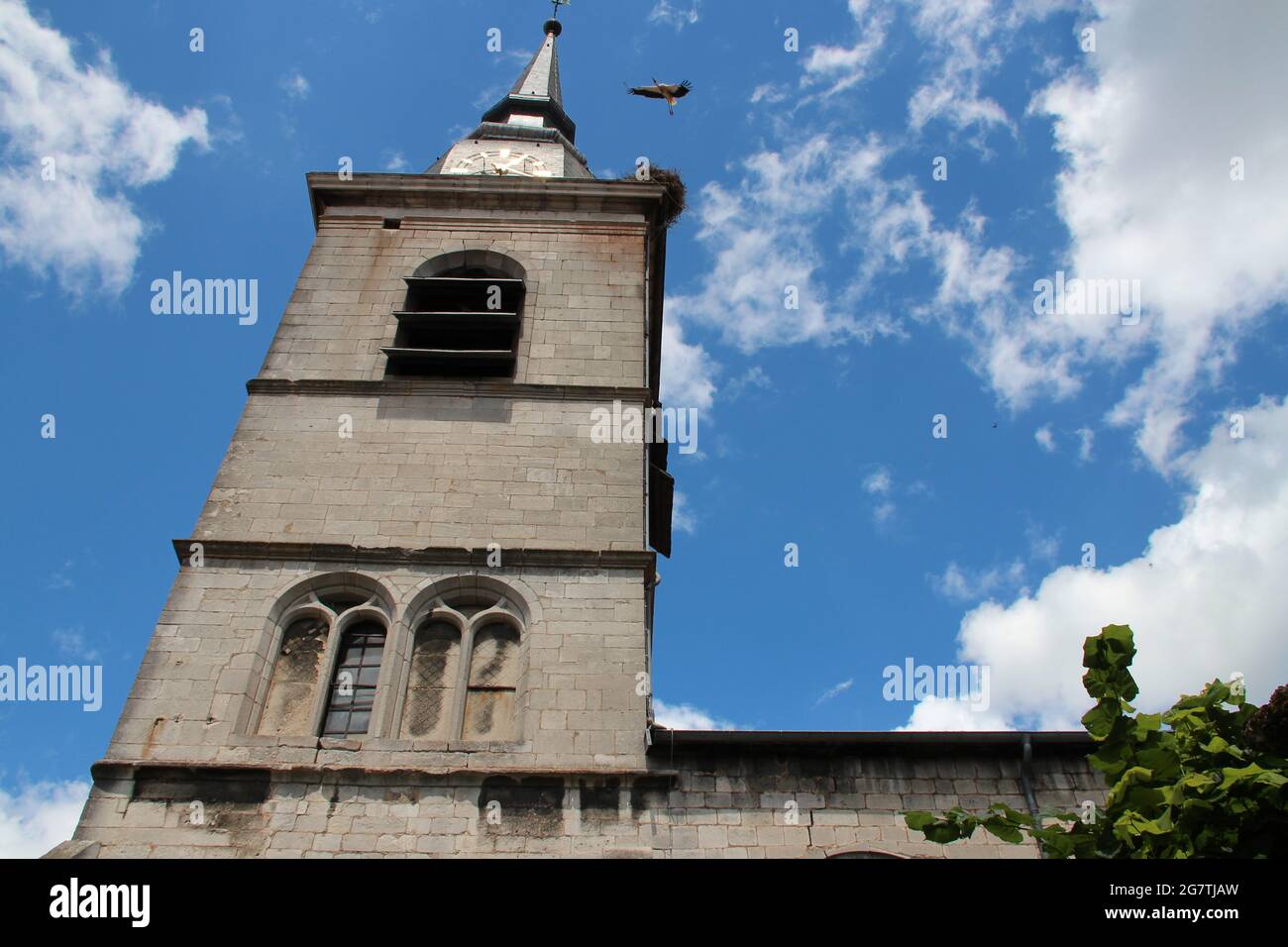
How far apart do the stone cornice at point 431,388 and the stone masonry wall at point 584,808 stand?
4880mm

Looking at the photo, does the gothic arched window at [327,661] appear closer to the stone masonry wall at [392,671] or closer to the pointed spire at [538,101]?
the stone masonry wall at [392,671]

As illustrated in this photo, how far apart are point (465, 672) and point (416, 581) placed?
1.11 metres

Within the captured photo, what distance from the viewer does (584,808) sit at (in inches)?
342

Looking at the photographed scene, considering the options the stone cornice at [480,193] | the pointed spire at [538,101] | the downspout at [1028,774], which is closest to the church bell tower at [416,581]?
the stone cornice at [480,193]

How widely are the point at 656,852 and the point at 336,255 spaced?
9813mm

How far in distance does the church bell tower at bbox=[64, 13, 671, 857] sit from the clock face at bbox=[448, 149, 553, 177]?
4475 mm

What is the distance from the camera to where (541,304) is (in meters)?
14.4

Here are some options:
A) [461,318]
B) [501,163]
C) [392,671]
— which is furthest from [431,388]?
[501,163]

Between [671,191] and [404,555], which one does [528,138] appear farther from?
[404,555]

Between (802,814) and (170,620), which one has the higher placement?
(170,620)

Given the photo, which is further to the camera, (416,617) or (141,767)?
(416,617)

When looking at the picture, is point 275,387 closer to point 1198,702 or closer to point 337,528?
point 337,528
